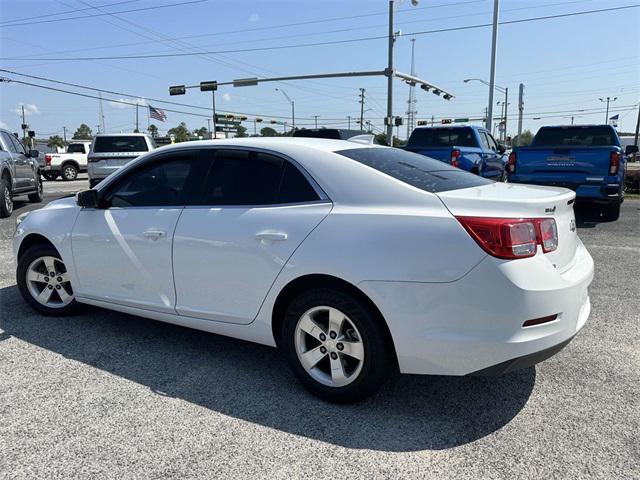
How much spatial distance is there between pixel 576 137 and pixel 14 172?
40.2 feet

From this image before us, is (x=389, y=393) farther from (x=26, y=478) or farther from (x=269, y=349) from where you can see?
(x=26, y=478)

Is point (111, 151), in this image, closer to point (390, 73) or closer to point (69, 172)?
point (69, 172)

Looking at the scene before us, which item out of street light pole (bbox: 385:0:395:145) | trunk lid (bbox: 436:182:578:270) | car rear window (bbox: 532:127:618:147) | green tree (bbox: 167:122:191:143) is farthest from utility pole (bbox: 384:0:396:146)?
green tree (bbox: 167:122:191:143)

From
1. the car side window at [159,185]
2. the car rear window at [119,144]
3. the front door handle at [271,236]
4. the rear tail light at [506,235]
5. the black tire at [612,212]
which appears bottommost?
the black tire at [612,212]

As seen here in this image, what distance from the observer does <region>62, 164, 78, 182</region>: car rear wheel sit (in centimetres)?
2770

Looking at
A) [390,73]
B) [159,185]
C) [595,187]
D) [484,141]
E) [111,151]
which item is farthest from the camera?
[390,73]

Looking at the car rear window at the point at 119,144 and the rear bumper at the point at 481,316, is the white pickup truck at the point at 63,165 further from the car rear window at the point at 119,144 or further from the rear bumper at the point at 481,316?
the rear bumper at the point at 481,316

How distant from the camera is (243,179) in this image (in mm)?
3525

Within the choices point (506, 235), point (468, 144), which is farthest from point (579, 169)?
point (506, 235)

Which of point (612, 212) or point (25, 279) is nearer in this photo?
point (25, 279)

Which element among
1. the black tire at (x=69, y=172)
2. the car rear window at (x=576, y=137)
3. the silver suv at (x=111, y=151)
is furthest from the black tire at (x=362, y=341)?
the black tire at (x=69, y=172)

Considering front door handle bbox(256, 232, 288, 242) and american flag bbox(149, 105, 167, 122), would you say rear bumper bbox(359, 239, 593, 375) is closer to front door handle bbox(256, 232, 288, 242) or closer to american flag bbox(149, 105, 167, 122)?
front door handle bbox(256, 232, 288, 242)

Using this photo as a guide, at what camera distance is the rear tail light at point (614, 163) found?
30.2ft

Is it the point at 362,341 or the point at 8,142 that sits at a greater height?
the point at 8,142
